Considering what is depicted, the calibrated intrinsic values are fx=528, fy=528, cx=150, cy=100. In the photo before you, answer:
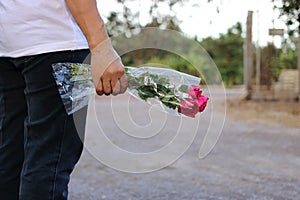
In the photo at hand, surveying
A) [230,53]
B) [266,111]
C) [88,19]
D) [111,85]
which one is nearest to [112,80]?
[111,85]

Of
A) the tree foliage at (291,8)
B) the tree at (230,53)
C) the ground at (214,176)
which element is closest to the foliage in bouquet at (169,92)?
the ground at (214,176)

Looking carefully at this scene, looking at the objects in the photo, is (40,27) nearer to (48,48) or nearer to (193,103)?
(48,48)

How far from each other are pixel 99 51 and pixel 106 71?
5 centimetres

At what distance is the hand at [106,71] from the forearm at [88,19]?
17 millimetres

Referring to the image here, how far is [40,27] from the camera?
1181mm

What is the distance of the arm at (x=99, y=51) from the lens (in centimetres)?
111

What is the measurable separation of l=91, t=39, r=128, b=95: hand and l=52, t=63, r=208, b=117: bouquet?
0.08m

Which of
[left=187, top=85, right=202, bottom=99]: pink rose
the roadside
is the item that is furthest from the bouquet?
the roadside

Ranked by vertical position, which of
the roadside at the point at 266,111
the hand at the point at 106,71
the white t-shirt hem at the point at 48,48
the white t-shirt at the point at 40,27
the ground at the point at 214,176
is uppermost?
the white t-shirt at the point at 40,27

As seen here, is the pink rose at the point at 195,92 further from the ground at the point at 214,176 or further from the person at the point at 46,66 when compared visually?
the ground at the point at 214,176

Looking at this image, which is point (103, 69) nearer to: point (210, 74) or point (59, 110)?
point (59, 110)

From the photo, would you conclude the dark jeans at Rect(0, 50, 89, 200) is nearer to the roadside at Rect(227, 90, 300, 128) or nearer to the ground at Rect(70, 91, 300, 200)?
the ground at Rect(70, 91, 300, 200)

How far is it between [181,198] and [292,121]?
387 centimetres

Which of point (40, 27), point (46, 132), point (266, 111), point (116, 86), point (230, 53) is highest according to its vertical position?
point (230, 53)
